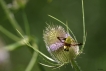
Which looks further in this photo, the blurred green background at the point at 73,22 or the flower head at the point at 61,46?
the blurred green background at the point at 73,22

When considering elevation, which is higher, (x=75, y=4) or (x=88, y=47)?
(x=75, y=4)

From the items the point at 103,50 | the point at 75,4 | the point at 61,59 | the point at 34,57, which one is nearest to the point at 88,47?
the point at 103,50

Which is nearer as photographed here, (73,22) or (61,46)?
(61,46)

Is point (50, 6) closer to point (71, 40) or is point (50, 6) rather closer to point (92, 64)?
point (92, 64)

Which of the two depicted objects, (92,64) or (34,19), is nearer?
(92,64)

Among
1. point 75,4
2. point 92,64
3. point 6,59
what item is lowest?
point 92,64

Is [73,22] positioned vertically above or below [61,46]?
above

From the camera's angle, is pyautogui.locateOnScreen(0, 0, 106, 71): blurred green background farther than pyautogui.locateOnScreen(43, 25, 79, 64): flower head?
Yes

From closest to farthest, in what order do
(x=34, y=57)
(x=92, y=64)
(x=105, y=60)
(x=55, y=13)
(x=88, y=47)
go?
(x=34, y=57), (x=105, y=60), (x=92, y=64), (x=88, y=47), (x=55, y=13)
